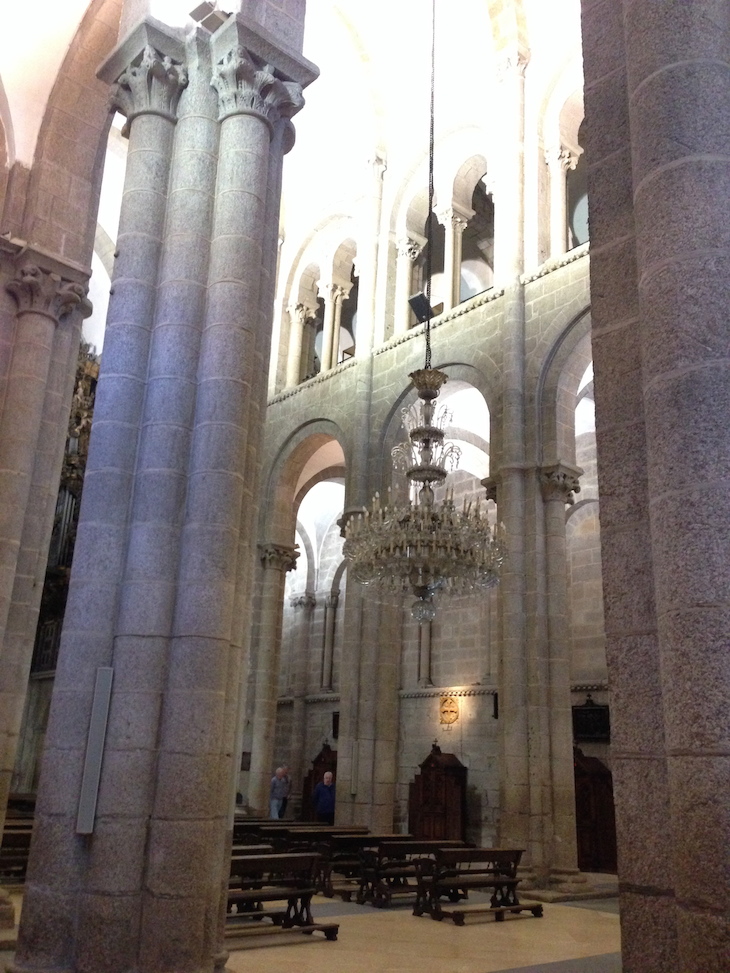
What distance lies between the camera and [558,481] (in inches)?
483

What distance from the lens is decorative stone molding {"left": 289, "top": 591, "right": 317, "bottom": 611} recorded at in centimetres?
2170

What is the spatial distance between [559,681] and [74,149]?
8.52m

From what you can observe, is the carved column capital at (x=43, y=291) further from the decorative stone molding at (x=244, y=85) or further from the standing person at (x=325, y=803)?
the standing person at (x=325, y=803)

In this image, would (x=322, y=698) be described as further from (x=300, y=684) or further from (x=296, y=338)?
(x=296, y=338)

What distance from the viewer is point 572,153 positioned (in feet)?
46.9

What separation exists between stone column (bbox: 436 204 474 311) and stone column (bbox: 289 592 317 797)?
364 inches

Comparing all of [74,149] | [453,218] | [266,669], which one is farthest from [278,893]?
[453,218]

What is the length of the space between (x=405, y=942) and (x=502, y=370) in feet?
27.1

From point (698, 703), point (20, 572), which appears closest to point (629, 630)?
point (698, 703)

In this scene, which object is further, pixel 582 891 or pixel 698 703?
pixel 582 891

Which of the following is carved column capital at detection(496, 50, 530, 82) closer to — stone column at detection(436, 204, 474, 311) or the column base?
stone column at detection(436, 204, 474, 311)

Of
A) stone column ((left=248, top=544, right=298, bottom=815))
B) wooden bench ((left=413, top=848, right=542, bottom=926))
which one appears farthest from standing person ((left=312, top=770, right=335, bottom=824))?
wooden bench ((left=413, top=848, right=542, bottom=926))

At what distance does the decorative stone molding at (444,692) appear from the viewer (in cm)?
1623

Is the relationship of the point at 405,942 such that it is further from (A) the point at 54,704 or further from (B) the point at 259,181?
(B) the point at 259,181
